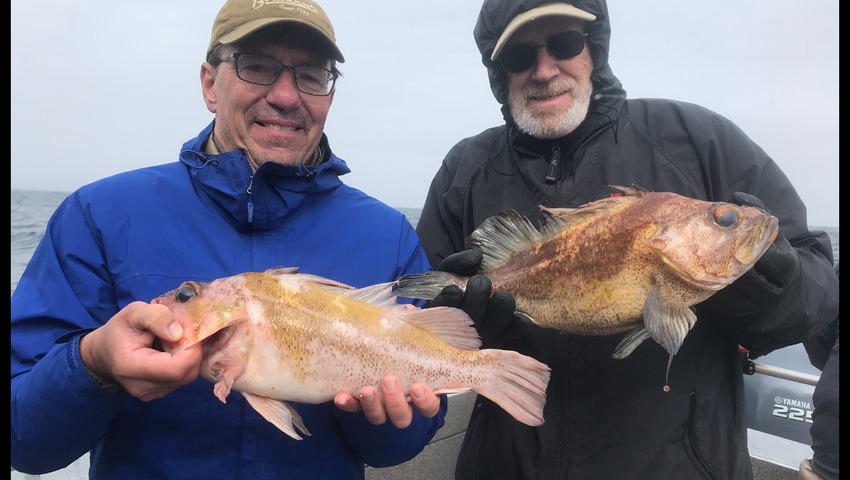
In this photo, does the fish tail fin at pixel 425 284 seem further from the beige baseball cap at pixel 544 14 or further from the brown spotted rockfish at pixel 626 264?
the beige baseball cap at pixel 544 14

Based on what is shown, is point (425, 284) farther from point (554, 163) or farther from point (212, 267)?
point (554, 163)

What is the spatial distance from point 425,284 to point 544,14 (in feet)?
5.65

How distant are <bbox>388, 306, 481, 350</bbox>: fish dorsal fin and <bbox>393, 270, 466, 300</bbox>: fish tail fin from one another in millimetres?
135

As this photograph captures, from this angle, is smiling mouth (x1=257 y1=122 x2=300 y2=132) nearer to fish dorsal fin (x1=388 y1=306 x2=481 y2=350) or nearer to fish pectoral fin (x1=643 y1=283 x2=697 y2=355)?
fish dorsal fin (x1=388 y1=306 x2=481 y2=350)

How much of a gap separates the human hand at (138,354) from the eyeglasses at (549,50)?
7.83 feet

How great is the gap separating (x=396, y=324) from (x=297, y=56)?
1.41 meters

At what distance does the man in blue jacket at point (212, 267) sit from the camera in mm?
1981

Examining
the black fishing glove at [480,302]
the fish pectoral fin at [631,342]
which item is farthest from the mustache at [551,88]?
the fish pectoral fin at [631,342]

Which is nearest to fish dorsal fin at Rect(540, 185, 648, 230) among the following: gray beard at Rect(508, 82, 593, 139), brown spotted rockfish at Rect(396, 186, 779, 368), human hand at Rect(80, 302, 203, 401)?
brown spotted rockfish at Rect(396, 186, 779, 368)

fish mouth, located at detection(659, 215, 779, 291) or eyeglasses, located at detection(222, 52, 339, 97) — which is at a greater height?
eyeglasses, located at detection(222, 52, 339, 97)

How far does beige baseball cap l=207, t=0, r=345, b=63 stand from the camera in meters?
2.63

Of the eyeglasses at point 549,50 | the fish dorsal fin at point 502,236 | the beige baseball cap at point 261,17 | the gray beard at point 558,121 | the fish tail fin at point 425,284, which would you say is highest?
the beige baseball cap at point 261,17

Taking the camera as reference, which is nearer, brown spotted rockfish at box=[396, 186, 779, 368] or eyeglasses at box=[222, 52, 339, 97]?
brown spotted rockfish at box=[396, 186, 779, 368]

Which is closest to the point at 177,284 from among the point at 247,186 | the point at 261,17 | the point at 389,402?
the point at 247,186
